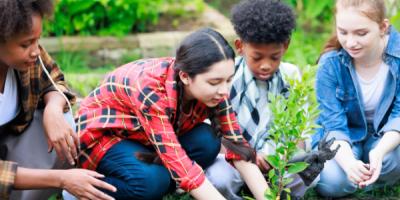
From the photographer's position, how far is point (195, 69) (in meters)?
3.10

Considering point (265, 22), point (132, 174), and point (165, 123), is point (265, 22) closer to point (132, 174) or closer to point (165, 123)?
point (165, 123)

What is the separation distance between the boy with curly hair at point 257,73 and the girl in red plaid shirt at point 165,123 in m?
0.20

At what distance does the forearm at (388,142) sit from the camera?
3.59 meters

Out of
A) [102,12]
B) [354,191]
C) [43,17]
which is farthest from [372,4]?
[102,12]

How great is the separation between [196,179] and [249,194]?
0.65 metres

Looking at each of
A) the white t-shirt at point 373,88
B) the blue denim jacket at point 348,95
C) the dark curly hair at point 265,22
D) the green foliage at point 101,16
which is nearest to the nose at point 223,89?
the dark curly hair at point 265,22

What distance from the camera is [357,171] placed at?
3494 millimetres

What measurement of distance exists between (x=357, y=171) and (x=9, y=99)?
1.54 meters

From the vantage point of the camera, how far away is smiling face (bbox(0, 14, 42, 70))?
2883 mm

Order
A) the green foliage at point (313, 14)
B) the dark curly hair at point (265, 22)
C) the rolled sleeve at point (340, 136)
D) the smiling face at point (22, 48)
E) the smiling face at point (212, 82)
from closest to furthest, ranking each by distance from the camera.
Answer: the smiling face at point (22, 48) < the smiling face at point (212, 82) < the dark curly hair at point (265, 22) < the rolled sleeve at point (340, 136) < the green foliage at point (313, 14)

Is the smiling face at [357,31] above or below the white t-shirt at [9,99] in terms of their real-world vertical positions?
above

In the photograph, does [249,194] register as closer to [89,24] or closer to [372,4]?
[372,4]

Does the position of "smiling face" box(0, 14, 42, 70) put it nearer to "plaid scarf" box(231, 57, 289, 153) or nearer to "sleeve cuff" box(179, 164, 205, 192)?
"sleeve cuff" box(179, 164, 205, 192)

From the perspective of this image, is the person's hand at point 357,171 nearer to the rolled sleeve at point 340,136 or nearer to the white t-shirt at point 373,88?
the rolled sleeve at point 340,136
